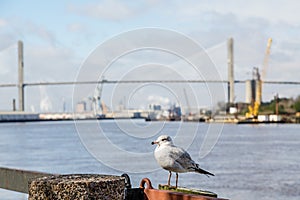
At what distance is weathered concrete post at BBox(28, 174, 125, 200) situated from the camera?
492 centimetres

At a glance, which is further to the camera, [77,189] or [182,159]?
[182,159]

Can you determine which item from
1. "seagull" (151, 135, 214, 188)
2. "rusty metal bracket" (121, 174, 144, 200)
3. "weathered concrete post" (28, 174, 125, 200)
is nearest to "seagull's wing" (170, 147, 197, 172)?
"seagull" (151, 135, 214, 188)

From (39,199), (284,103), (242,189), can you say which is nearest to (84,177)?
(39,199)

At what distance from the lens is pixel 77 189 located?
4918 mm

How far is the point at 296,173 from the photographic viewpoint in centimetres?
3077

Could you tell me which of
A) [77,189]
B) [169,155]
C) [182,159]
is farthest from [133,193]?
[77,189]

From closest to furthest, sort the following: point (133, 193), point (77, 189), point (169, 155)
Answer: point (77, 189)
point (133, 193)
point (169, 155)

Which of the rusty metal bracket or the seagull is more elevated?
the seagull

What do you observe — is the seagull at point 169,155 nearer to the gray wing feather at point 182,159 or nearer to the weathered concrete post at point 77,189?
the gray wing feather at point 182,159

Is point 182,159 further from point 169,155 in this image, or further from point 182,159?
point 169,155

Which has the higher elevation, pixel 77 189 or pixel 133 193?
pixel 77 189

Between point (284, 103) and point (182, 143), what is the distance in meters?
158

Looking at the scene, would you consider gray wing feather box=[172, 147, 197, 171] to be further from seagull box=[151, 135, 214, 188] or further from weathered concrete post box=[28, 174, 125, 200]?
weathered concrete post box=[28, 174, 125, 200]

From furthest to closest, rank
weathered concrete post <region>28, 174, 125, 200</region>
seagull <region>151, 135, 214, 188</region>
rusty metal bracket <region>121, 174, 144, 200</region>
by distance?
seagull <region>151, 135, 214, 188</region> < rusty metal bracket <region>121, 174, 144, 200</region> < weathered concrete post <region>28, 174, 125, 200</region>
